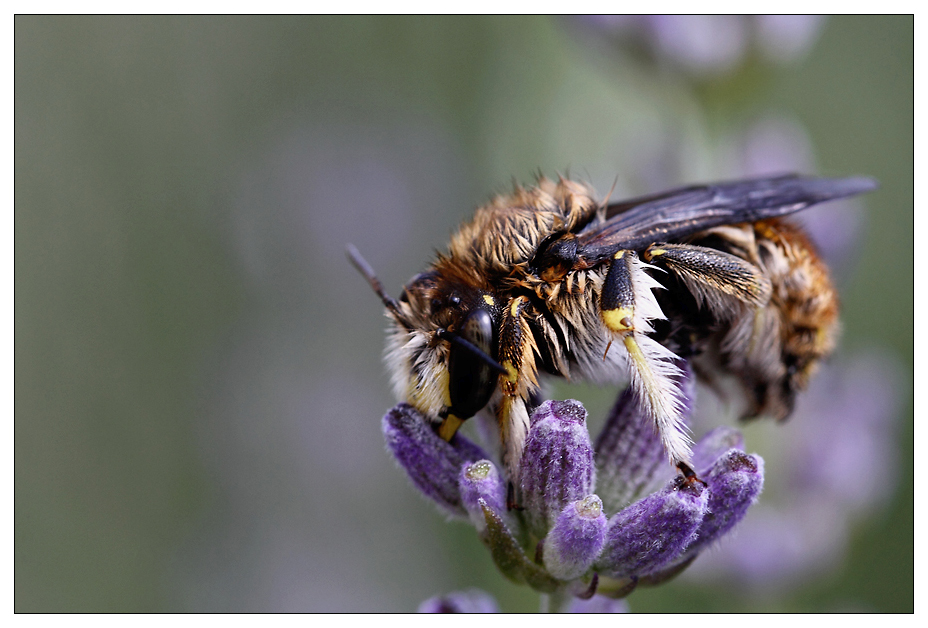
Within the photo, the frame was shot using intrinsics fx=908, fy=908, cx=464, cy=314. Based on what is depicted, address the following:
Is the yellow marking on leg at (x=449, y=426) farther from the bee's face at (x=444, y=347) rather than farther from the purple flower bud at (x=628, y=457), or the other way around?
the purple flower bud at (x=628, y=457)

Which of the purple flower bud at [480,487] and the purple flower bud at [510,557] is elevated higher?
the purple flower bud at [480,487]

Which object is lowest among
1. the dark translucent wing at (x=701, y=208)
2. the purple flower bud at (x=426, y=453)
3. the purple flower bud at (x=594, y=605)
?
the purple flower bud at (x=594, y=605)

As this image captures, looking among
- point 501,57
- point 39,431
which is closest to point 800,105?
point 501,57

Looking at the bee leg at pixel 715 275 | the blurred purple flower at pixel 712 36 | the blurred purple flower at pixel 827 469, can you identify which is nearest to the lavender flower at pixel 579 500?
the bee leg at pixel 715 275

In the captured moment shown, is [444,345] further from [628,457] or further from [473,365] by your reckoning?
[628,457]

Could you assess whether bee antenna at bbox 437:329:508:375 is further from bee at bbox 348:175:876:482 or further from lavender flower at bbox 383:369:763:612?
lavender flower at bbox 383:369:763:612

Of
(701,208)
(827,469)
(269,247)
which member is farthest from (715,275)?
(269,247)

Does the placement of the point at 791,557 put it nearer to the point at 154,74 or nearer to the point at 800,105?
the point at 800,105
